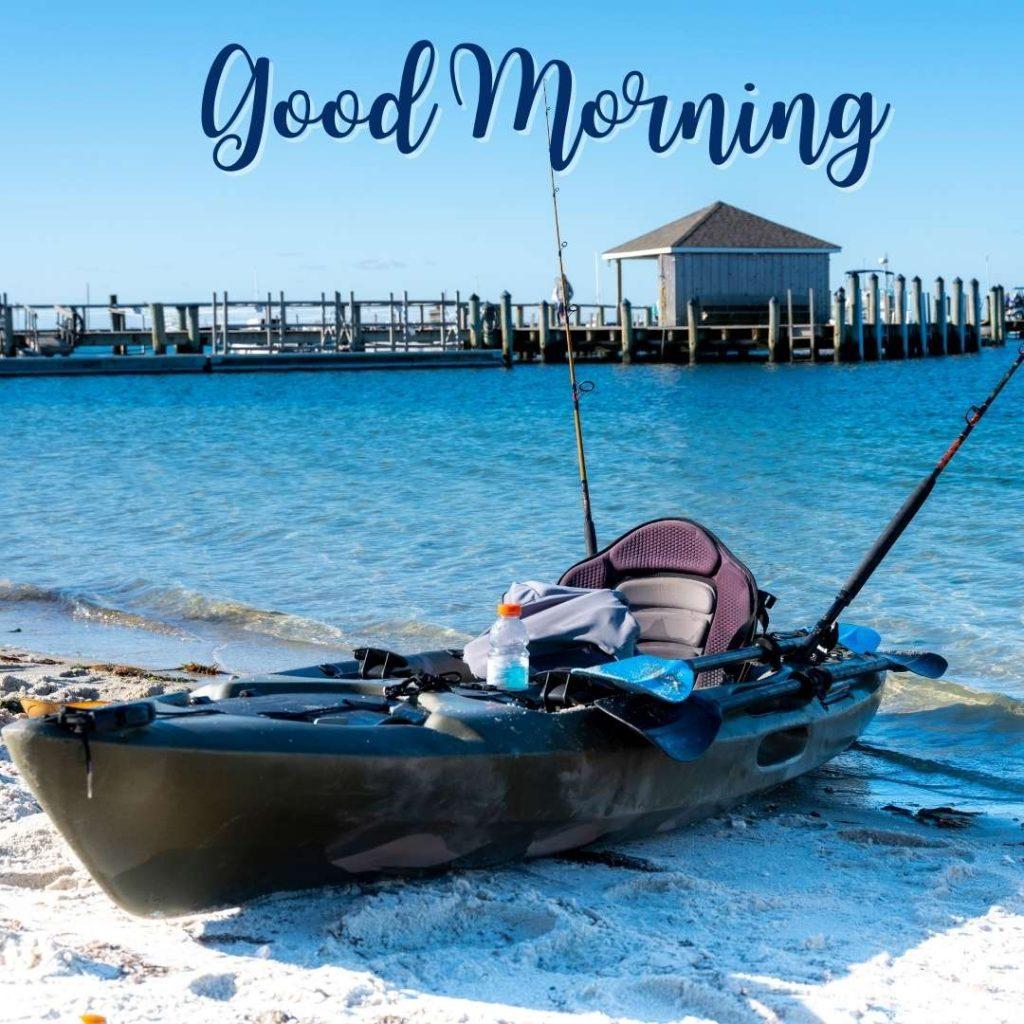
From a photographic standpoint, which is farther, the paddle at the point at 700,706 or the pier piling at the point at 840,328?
A: the pier piling at the point at 840,328

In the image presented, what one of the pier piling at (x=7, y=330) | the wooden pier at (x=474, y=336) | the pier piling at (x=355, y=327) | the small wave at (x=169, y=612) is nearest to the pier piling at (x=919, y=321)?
the wooden pier at (x=474, y=336)

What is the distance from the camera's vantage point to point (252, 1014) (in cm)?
390

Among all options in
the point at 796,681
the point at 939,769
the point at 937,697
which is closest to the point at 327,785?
the point at 796,681

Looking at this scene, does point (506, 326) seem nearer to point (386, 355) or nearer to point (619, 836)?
point (386, 355)

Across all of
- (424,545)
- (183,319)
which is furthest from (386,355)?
(424,545)

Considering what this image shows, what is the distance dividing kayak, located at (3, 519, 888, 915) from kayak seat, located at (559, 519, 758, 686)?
17 millimetres

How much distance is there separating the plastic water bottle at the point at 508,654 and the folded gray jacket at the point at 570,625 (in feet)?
0.94

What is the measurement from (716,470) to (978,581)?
1078 centimetres

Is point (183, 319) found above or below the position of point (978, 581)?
above

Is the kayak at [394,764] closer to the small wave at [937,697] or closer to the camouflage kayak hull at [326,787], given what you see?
the camouflage kayak hull at [326,787]

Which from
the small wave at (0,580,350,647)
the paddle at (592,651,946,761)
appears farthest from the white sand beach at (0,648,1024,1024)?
the small wave at (0,580,350,647)

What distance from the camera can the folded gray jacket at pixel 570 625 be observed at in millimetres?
5887

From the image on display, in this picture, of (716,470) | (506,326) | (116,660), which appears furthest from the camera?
(506,326)

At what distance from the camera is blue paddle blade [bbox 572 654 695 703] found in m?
5.08
